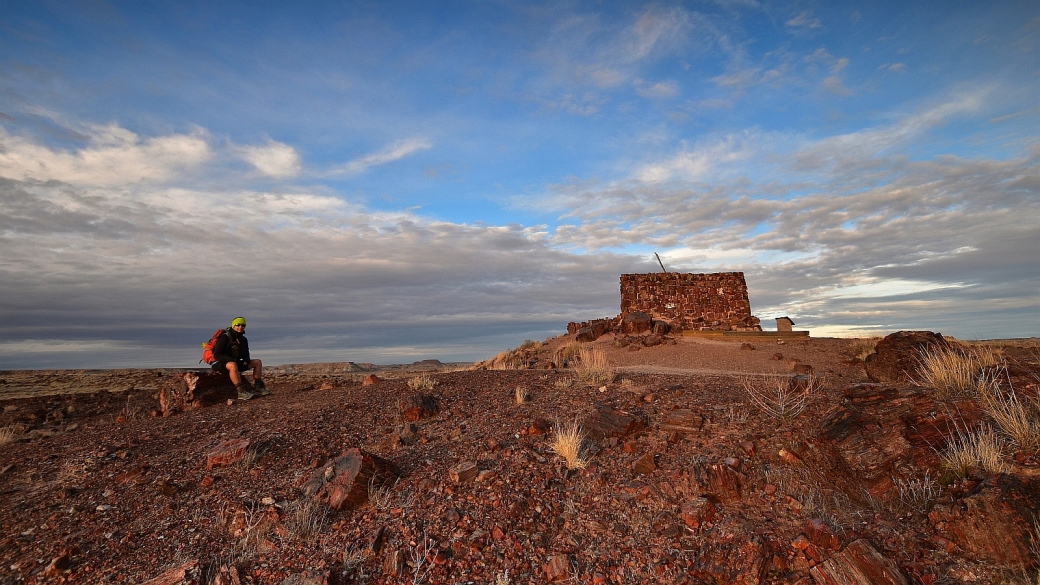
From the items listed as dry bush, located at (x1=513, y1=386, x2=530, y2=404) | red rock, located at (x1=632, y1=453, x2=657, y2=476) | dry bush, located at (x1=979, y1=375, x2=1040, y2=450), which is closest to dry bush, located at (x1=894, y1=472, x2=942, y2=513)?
dry bush, located at (x1=979, y1=375, x2=1040, y2=450)

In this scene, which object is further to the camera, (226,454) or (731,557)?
(226,454)

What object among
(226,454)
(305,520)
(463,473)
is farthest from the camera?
(226,454)

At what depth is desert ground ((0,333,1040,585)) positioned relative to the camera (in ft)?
16.5

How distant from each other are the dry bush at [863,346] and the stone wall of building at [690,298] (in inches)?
150

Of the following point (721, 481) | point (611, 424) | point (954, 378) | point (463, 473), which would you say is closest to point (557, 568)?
point (463, 473)

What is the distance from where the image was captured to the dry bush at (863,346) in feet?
51.7

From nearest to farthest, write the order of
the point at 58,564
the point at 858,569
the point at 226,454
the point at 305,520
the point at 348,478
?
the point at 858,569 < the point at 58,564 < the point at 305,520 < the point at 348,478 < the point at 226,454

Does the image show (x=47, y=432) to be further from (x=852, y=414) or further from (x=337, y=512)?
(x=852, y=414)

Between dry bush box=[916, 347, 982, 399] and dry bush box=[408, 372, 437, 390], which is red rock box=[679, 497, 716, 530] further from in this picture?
dry bush box=[408, 372, 437, 390]

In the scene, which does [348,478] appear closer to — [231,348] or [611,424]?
[611,424]

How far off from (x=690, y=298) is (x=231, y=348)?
15704 mm

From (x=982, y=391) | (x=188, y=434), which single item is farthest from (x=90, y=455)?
(x=982, y=391)

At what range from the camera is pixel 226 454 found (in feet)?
22.7

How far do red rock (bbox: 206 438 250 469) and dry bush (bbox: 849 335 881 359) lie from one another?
1501 centimetres
